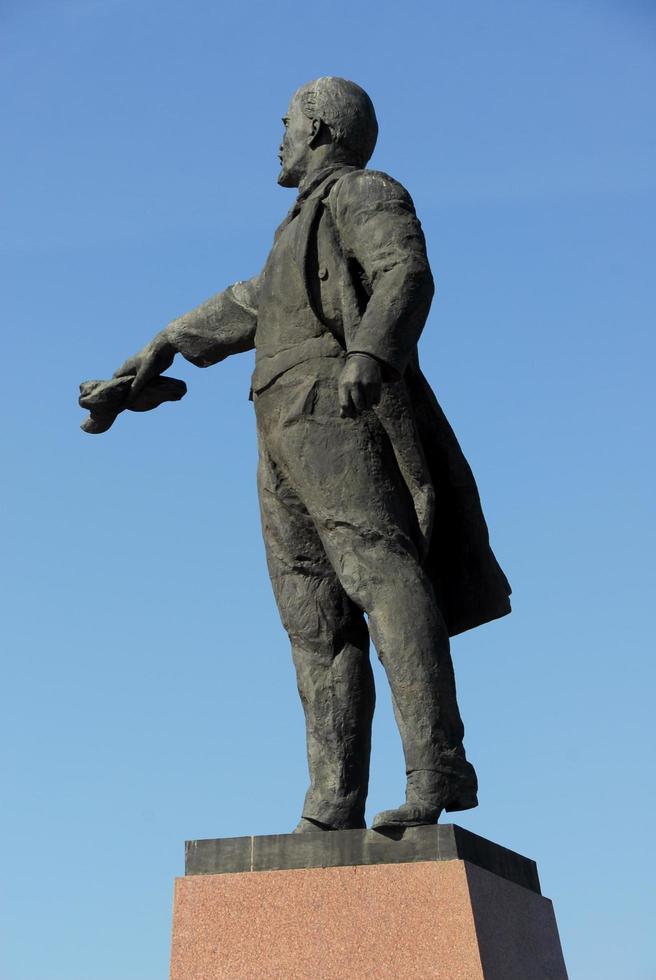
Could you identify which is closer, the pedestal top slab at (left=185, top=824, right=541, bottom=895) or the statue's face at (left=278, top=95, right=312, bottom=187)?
the pedestal top slab at (left=185, top=824, right=541, bottom=895)

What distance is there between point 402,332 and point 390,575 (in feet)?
3.36

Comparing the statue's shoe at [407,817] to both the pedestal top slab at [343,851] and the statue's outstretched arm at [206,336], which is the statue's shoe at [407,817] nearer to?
the pedestal top slab at [343,851]

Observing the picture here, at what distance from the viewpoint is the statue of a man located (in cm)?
602

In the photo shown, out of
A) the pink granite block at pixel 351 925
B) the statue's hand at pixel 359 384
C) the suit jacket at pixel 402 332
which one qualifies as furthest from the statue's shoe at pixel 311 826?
the statue's hand at pixel 359 384

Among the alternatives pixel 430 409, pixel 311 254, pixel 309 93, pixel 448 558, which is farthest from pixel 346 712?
pixel 309 93

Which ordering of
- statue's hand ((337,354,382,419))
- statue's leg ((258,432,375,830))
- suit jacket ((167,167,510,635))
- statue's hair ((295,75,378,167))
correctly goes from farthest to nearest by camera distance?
statue's hair ((295,75,378,167))
statue's leg ((258,432,375,830))
suit jacket ((167,167,510,635))
statue's hand ((337,354,382,419))

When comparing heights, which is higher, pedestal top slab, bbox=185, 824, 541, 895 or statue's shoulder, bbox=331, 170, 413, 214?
statue's shoulder, bbox=331, 170, 413, 214

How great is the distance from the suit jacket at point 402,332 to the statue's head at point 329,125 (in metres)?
0.18

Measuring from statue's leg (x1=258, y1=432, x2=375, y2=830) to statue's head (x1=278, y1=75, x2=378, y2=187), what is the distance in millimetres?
1461

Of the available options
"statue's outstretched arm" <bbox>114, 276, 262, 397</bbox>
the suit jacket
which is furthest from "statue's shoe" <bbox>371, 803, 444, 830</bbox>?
Result: "statue's outstretched arm" <bbox>114, 276, 262, 397</bbox>

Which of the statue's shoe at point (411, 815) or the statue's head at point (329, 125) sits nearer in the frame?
the statue's shoe at point (411, 815)

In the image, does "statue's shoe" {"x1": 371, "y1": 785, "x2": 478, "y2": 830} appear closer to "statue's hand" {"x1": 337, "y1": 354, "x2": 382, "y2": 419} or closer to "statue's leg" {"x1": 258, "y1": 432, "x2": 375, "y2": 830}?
"statue's leg" {"x1": 258, "y1": 432, "x2": 375, "y2": 830}

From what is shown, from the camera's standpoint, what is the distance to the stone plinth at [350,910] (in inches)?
218

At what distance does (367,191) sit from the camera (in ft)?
21.1
